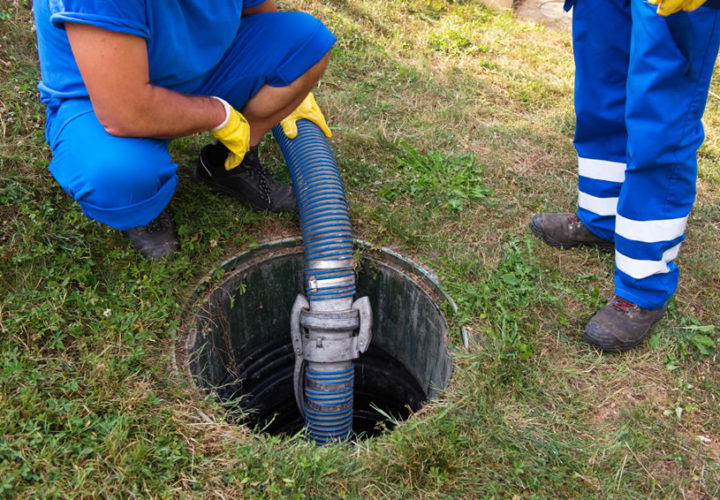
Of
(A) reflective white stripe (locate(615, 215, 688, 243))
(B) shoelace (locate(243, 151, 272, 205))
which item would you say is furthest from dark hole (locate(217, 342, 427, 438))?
(A) reflective white stripe (locate(615, 215, 688, 243))

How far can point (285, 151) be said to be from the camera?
100 inches

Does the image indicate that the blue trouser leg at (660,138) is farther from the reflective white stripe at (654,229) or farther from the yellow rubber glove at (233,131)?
the yellow rubber glove at (233,131)

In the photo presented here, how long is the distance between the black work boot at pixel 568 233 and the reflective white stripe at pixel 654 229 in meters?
0.49

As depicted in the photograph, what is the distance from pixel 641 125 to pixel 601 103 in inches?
17.8

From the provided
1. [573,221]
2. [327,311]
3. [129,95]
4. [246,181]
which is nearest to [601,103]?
[573,221]

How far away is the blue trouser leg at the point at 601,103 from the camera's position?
2158 mm

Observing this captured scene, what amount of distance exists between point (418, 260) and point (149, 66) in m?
1.31

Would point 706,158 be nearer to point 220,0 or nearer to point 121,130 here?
point 220,0

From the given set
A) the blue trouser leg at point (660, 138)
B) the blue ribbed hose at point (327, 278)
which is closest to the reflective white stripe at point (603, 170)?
the blue trouser leg at point (660, 138)

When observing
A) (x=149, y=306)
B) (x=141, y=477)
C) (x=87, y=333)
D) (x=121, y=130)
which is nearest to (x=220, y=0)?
(x=121, y=130)

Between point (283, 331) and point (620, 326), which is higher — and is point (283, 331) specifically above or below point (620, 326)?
below

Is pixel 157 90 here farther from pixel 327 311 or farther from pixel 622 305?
pixel 622 305

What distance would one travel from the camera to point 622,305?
217cm

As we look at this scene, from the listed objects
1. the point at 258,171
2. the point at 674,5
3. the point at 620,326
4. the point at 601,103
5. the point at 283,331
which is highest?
the point at 674,5
